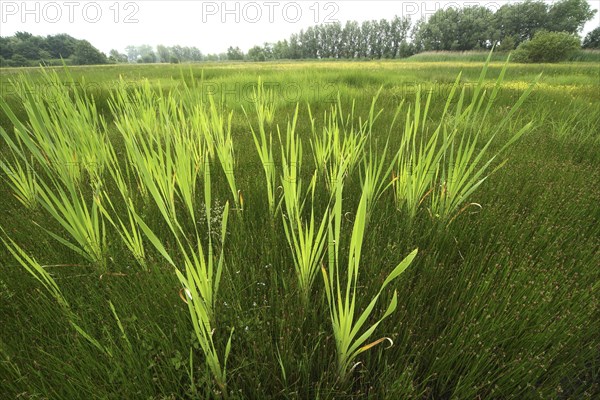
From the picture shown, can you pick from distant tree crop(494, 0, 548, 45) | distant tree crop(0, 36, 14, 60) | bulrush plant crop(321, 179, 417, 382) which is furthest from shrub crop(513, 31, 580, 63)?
distant tree crop(0, 36, 14, 60)

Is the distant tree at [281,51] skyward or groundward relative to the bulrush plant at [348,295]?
skyward

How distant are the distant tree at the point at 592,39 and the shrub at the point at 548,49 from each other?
18.0 metres

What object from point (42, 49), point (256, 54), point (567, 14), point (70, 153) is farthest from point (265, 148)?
point (256, 54)

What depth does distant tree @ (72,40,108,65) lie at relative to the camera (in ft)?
113

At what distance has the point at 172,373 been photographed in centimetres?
63

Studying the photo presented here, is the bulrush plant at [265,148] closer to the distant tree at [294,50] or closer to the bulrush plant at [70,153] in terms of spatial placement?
the bulrush plant at [70,153]

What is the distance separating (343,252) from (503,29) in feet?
137

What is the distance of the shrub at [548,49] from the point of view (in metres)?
15.5

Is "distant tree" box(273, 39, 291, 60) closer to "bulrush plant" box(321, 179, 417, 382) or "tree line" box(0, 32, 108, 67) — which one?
"tree line" box(0, 32, 108, 67)

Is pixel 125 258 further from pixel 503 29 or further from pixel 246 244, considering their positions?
pixel 503 29

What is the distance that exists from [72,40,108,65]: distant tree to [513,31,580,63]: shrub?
45.9 m

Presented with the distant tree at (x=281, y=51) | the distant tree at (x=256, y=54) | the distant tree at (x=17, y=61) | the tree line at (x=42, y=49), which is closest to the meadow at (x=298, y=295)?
the tree line at (x=42, y=49)

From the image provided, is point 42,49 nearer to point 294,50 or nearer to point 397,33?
point 294,50

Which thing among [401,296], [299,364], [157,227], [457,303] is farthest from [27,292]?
[457,303]
